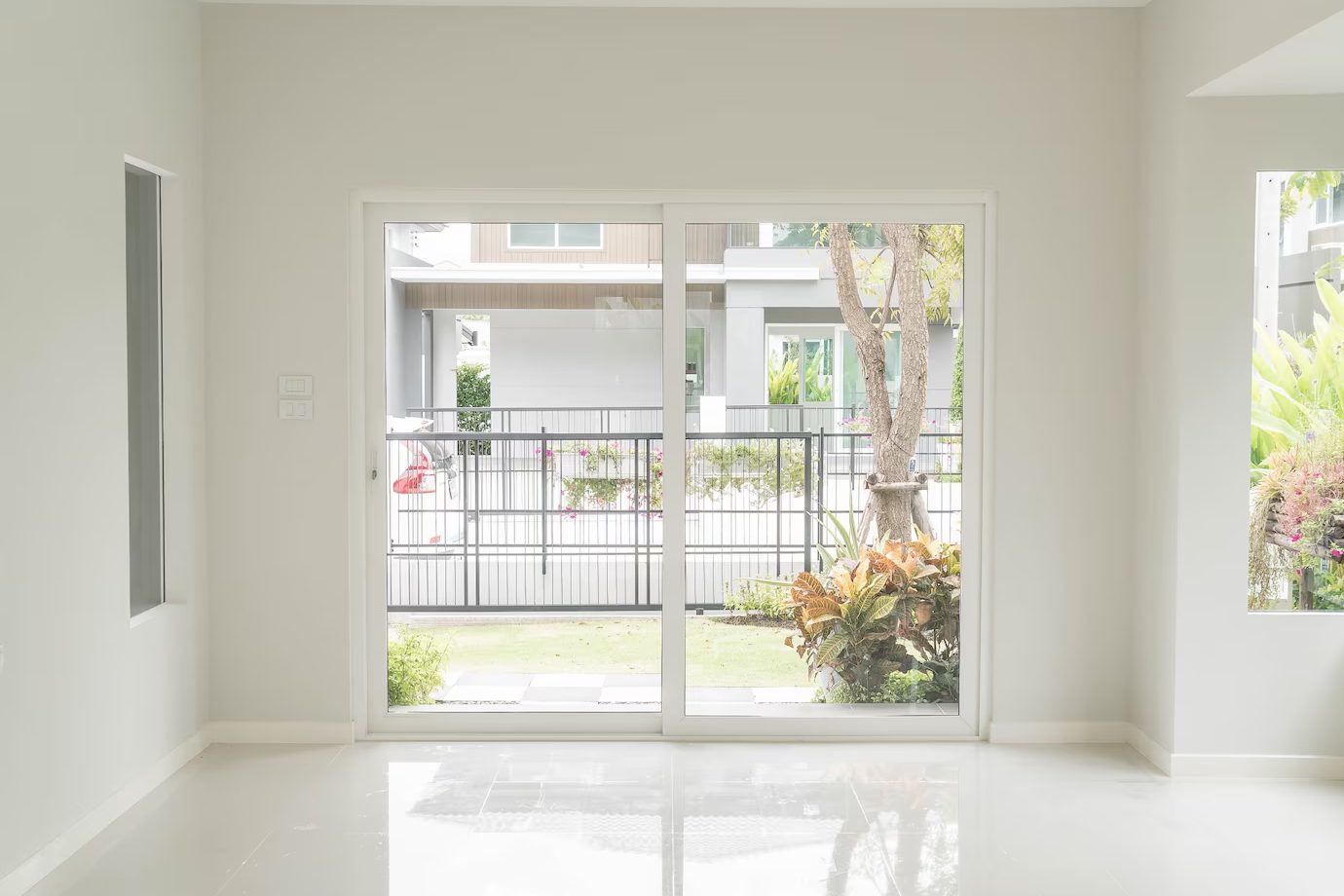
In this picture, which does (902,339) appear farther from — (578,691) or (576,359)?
(578,691)

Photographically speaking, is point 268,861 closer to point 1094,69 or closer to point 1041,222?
point 1041,222

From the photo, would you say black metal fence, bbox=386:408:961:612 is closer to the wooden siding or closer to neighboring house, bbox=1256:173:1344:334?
the wooden siding

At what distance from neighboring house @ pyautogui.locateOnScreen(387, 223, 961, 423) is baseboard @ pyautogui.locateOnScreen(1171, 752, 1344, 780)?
5.37ft

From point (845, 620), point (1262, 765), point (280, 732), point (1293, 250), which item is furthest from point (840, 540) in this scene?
point (280, 732)

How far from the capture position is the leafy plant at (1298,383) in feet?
13.6

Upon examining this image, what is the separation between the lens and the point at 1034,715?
4.54m

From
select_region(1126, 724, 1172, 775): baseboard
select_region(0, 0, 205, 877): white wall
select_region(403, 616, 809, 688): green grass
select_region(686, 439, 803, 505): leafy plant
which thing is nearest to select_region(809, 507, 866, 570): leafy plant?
select_region(686, 439, 803, 505): leafy plant

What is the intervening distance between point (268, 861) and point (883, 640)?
8.14ft

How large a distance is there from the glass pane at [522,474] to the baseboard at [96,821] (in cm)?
82

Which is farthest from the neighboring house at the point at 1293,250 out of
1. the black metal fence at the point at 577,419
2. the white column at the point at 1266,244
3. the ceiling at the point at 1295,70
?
the black metal fence at the point at 577,419

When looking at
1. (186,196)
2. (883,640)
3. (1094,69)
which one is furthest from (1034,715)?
(186,196)

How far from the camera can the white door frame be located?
4.49m

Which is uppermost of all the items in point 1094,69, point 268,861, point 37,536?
point 1094,69

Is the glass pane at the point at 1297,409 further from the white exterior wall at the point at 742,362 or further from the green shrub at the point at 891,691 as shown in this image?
the white exterior wall at the point at 742,362
